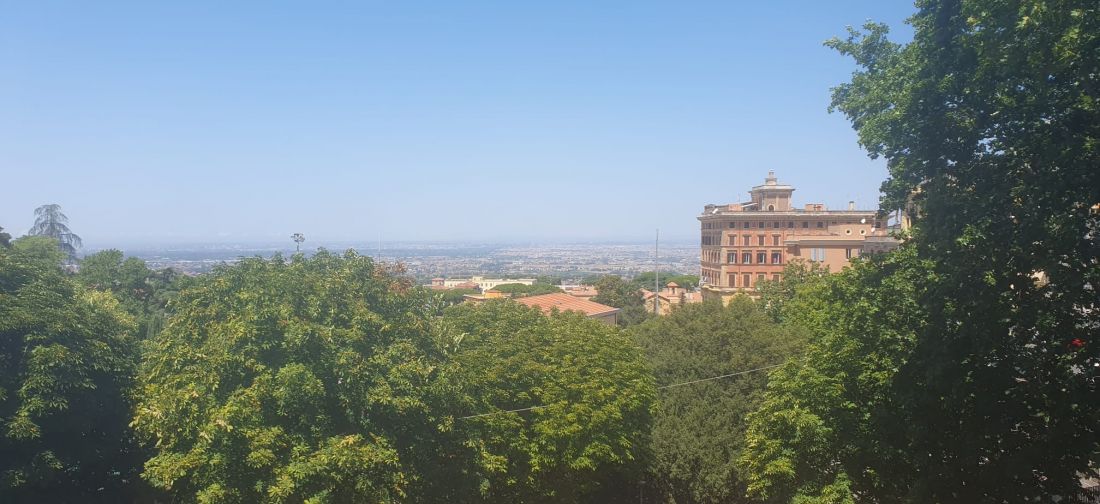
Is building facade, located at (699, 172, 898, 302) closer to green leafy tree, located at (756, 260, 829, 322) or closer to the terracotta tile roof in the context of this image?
the terracotta tile roof

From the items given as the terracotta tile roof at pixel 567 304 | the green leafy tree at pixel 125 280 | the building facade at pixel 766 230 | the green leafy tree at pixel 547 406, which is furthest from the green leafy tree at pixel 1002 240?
the building facade at pixel 766 230

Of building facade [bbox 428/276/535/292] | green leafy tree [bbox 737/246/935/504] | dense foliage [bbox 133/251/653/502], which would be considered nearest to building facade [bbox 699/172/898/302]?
building facade [bbox 428/276/535/292]

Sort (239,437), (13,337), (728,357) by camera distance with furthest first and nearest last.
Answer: (728,357), (13,337), (239,437)

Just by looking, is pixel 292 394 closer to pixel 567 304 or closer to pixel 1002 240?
pixel 1002 240

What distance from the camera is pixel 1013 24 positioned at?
8492 millimetres

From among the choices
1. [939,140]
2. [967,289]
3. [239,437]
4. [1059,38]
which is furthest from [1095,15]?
[239,437]

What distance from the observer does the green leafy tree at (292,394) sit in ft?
39.3

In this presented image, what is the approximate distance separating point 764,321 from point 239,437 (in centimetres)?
1626

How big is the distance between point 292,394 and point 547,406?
642 centimetres

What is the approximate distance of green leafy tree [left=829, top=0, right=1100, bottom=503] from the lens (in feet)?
26.3

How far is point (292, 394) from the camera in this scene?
40.3ft

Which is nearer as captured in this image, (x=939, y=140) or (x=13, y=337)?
(x=939, y=140)

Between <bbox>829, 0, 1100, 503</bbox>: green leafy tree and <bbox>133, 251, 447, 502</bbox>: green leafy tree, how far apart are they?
8939 mm

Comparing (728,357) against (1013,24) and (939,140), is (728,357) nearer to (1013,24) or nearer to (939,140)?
(939,140)
